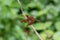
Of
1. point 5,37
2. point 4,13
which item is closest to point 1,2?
point 4,13

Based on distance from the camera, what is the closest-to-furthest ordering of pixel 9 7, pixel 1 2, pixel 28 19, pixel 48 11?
pixel 28 19 → pixel 1 2 → pixel 9 7 → pixel 48 11

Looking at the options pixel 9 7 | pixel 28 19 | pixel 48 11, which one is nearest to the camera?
pixel 28 19

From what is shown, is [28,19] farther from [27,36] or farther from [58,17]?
[58,17]

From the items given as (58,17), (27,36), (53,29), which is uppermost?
(58,17)

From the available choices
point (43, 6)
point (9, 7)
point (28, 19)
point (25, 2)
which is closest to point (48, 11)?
point (43, 6)

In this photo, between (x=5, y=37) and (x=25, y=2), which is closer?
(x=5, y=37)

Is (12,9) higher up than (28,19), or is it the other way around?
(12,9)
